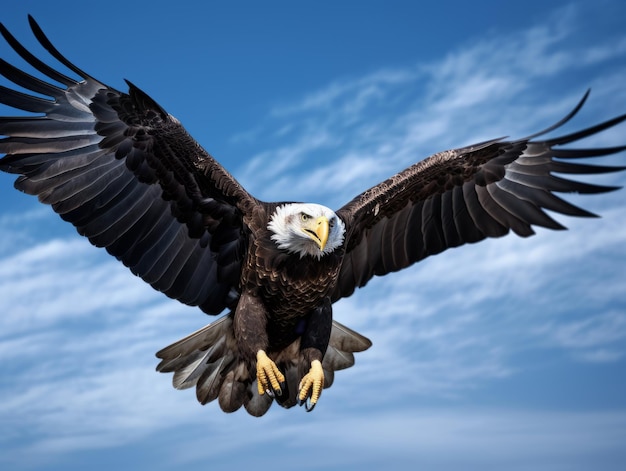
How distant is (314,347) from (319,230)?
1.17 metres

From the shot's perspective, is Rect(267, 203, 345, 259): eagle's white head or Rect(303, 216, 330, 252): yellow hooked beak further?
Rect(267, 203, 345, 259): eagle's white head

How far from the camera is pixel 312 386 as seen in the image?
6969 millimetres

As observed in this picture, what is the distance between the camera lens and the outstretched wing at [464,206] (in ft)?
26.9

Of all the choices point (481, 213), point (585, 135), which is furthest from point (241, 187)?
point (585, 135)

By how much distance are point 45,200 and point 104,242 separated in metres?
0.60

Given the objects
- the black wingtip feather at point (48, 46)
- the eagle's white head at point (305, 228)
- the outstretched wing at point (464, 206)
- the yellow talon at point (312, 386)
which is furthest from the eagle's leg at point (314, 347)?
the black wingtip feather at point (48, 46)

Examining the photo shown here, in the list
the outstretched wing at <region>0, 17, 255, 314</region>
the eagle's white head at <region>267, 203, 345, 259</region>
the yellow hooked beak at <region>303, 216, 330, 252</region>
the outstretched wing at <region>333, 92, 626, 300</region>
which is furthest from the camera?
the outstretched wing at <region>333, 92, 626, 300</region>

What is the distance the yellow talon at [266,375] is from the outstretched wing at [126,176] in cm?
98

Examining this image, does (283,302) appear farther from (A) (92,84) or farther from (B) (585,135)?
(B) (585,135)

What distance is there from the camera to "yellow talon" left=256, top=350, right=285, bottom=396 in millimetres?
6770

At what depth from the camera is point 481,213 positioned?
842cm

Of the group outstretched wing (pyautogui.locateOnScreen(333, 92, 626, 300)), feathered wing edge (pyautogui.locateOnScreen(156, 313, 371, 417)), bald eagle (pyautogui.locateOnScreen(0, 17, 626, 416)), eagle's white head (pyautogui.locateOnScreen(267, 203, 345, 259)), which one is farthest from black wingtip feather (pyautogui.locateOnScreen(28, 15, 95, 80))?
outstretched wing (pyautogui.locateOnScreen(333, 92, 626, 300))

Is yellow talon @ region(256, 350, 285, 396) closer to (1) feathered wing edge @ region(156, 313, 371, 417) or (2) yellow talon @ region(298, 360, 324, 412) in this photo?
(2) yellow talon @ region(298, 360, 324, 412)

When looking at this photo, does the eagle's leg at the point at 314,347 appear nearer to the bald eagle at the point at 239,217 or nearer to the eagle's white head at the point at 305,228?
the bald eagle at the point at 239,217
